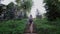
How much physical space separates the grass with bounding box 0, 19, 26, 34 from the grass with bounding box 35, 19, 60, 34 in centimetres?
43

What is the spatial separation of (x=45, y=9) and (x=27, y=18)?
64 cm

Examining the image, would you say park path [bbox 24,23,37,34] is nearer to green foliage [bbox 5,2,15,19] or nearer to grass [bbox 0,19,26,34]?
grass [bbox 0,19,26,34]

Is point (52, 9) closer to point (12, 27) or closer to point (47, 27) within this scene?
point (47, 27)

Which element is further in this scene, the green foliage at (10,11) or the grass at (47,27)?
the green foliage at (10,11)

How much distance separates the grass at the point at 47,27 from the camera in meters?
4.53

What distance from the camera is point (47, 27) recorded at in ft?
15.9

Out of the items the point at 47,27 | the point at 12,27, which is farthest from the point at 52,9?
the point at 12,27

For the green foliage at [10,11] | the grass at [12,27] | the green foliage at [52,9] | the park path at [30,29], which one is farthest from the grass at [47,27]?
the green foliage at [10,11]

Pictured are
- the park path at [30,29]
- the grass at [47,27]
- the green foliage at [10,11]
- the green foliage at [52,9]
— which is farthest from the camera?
the green foliage at [10,11]

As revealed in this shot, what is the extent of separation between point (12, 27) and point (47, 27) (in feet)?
3.11

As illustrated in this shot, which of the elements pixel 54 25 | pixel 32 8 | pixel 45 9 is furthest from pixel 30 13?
pixel 54 25

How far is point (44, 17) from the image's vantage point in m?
5.88

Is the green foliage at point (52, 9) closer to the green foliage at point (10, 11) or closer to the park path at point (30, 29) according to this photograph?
the park path at point (30, 29)

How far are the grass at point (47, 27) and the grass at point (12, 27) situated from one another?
0.43 metres
